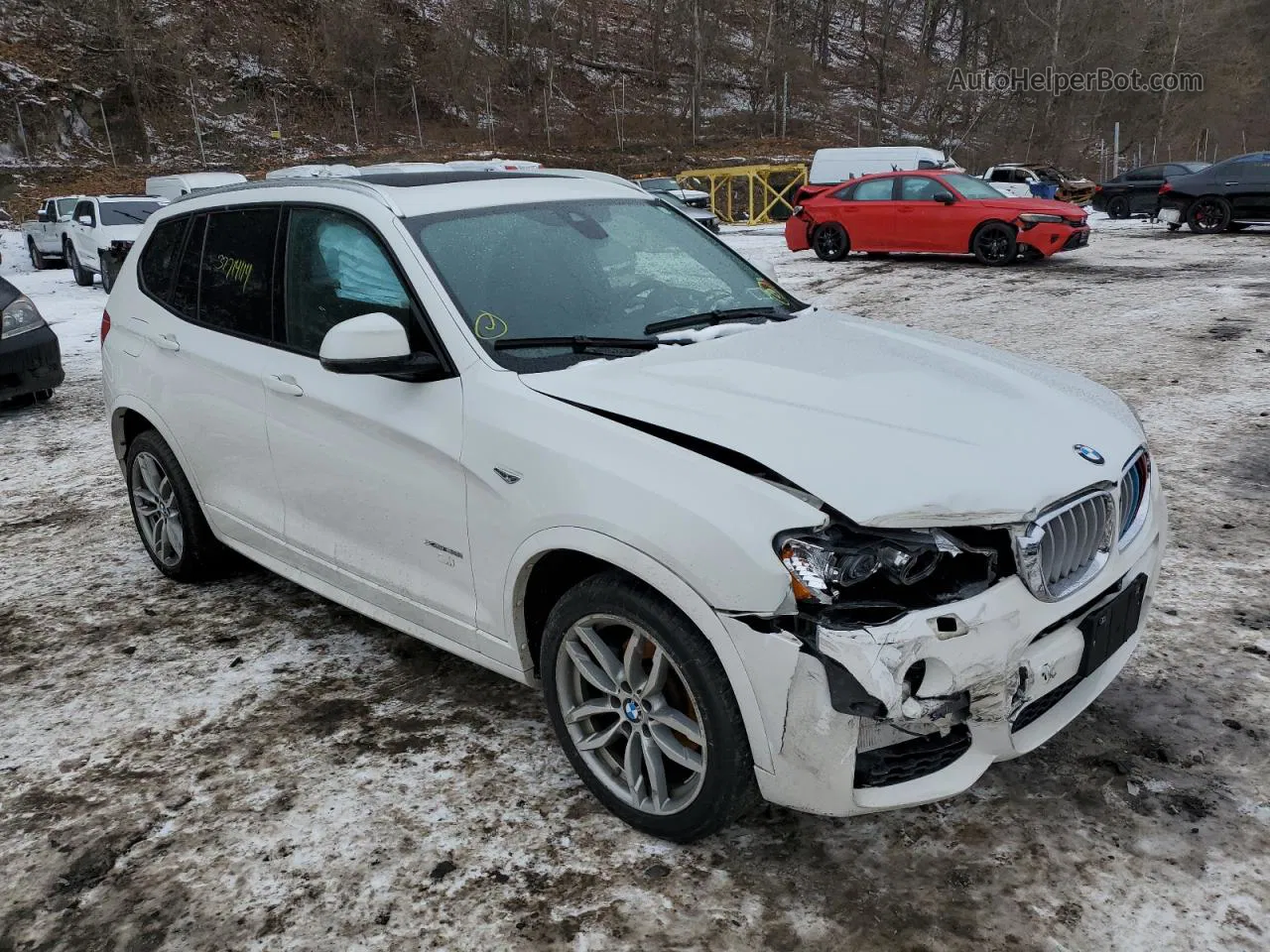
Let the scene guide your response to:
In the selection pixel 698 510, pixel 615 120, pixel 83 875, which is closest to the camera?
pixel 698 510

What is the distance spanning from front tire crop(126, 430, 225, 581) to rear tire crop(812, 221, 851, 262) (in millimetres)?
14635

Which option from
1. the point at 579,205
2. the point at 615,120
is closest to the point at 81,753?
the point at 579,205

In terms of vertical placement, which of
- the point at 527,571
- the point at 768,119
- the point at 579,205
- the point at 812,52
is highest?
the point at 812,52

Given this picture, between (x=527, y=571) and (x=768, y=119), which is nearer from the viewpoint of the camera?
(x=527, y=571)

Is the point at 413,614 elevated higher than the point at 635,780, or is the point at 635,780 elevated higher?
the point at 413,614

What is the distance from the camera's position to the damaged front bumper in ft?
7.06

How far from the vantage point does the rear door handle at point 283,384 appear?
11.2 feet

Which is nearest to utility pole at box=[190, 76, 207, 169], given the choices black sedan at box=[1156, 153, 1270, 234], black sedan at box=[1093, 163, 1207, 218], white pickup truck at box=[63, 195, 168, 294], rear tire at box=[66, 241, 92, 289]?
rear tire at box=[66, 241, 92, 289]

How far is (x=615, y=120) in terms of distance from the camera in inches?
2185

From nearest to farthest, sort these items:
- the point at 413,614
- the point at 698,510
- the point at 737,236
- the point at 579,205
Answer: the point at 698,510 → the point at 413,614 → the point at 579,205 → the point at 737,236

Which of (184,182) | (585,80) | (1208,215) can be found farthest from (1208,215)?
(585,80)

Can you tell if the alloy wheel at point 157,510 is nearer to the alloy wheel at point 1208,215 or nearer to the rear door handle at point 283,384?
the rear door handle at point 283,384

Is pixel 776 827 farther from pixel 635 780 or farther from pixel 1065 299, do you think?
pixel 1065 299

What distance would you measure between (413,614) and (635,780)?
3.20 ft
